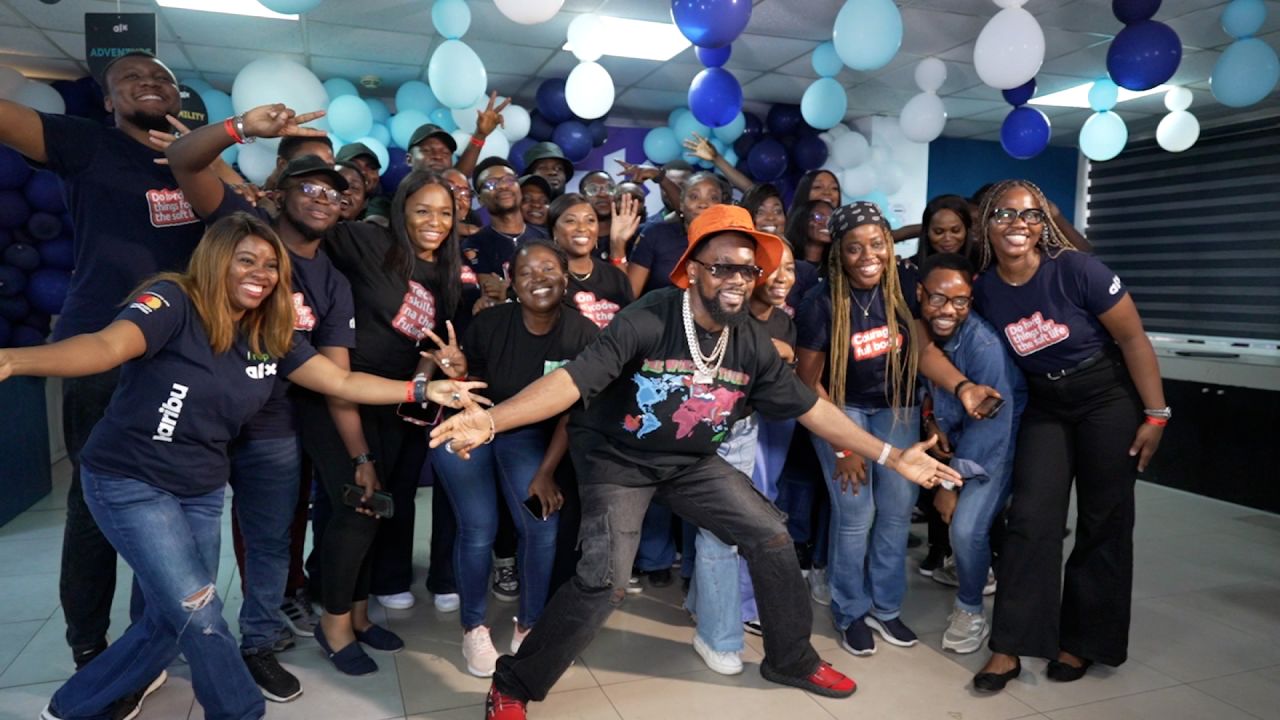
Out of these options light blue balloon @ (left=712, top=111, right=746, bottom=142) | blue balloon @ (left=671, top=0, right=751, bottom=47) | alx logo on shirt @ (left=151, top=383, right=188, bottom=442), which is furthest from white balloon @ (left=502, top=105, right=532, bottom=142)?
alx logo on shirt @ (left=151, top=383, right=188, bottom=442)

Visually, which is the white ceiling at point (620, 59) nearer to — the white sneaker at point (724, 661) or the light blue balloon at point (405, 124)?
the light blue balloon at point (405, 124)

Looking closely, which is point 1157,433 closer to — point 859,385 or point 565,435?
point 859,385

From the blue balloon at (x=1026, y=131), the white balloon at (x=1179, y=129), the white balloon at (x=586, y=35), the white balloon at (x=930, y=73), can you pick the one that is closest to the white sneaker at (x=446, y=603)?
the white balloon at (x=586, y=35)

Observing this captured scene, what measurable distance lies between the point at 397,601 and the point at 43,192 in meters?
4.54

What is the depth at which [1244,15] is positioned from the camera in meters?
4.70

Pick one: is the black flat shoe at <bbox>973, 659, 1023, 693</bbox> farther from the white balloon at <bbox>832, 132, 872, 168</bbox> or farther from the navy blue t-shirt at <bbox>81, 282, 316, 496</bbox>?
the white balloon at <bbox>832, 132, 872, 168</bbox>

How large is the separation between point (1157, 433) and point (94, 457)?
317 centimetres

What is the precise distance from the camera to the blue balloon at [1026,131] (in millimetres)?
5879

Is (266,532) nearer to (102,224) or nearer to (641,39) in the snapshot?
(102,224)

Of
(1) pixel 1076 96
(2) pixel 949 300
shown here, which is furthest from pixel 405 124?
(1) pixel 1076 96

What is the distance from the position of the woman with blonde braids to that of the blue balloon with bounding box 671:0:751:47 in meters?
1.45

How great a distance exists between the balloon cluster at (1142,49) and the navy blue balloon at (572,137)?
3.86m

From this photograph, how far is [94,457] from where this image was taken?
2049 millimetres

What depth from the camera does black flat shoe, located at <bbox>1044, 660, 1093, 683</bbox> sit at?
2.83 meters
